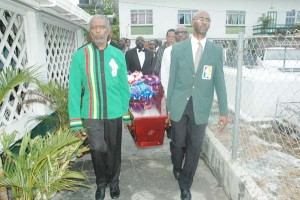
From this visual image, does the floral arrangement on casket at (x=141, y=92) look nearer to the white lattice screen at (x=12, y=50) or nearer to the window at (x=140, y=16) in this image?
the white lattice screen at (x=12, y=50)

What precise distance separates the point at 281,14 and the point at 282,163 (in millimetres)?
24065

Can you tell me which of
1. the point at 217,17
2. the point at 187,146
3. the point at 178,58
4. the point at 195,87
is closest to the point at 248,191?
the point at 187,146

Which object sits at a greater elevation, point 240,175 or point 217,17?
point 217,17

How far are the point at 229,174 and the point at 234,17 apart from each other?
22.0 metres

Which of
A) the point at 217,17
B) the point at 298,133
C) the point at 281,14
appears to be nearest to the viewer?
the point at 298,133

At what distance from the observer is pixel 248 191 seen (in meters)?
2.66

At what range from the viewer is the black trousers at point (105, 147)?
2977mm

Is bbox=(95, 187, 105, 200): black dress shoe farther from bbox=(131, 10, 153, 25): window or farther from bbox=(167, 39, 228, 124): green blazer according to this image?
bbox=(131, 10, 153, 25): window

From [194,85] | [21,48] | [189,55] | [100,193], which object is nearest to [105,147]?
[100,193]

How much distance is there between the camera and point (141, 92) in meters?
4.52

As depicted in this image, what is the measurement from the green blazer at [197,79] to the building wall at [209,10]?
18.6 meters

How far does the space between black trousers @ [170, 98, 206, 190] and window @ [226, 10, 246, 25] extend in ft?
70.3

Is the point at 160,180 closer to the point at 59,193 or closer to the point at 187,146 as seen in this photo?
the point at 187,146

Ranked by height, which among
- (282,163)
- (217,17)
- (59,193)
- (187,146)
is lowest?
(59,193)
